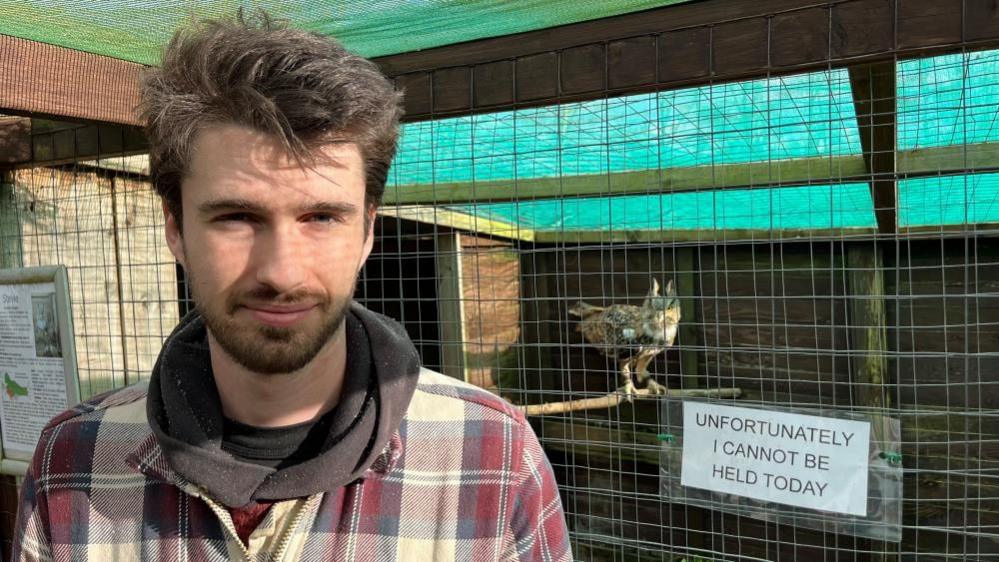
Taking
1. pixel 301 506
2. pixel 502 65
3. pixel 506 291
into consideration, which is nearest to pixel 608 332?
pixel 506 291

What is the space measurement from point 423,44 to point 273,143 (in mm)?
976

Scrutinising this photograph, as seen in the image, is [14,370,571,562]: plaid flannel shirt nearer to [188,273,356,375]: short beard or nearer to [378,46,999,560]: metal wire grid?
[188,273,356,375]: short beard

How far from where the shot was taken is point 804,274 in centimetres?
273

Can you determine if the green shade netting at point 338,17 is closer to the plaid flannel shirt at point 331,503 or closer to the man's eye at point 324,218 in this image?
the man's eye at point 324,218

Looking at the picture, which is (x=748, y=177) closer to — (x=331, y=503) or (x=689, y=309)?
(x=689, y=309)

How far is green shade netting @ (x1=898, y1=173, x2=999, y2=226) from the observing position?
6.74ft

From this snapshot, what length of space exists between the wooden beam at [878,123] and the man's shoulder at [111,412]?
1.47 m

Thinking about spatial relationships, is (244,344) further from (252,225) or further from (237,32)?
(237,32)

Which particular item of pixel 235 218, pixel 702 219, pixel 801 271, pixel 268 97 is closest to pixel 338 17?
pixel 268 97

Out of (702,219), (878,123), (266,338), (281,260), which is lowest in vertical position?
(266,338)

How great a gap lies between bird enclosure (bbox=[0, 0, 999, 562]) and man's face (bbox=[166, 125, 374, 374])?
0.81 m

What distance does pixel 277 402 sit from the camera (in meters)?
0.97

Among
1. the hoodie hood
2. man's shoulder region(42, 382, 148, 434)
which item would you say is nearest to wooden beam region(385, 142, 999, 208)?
the hoodie hood

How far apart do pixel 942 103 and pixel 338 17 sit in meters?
1.62
